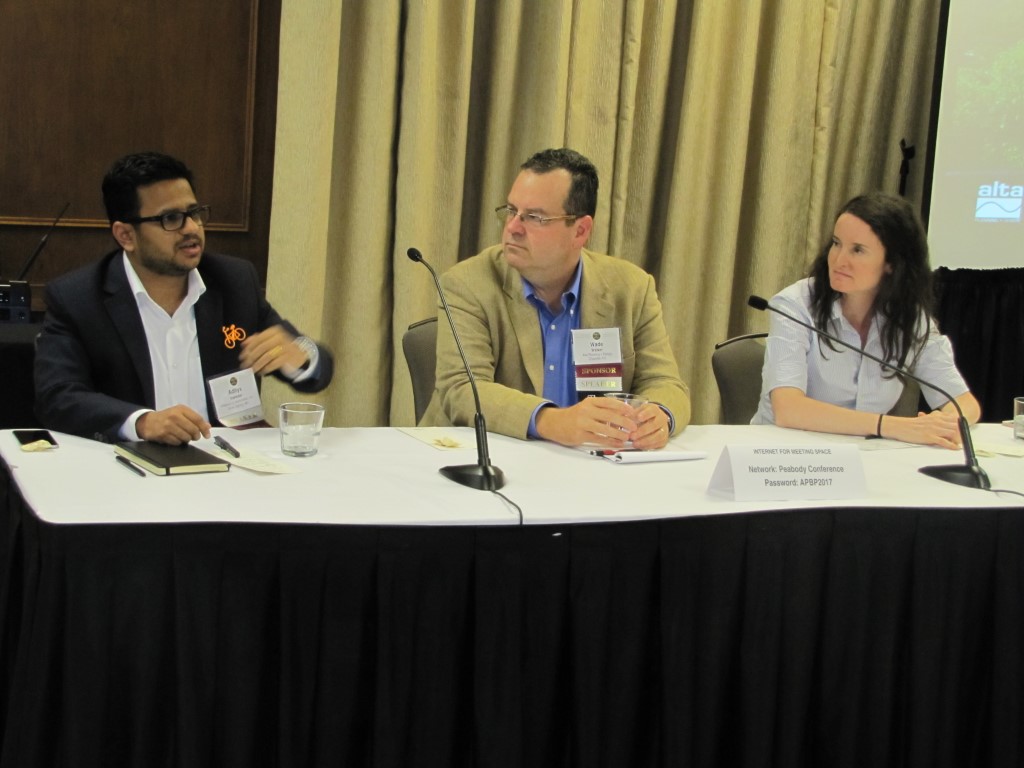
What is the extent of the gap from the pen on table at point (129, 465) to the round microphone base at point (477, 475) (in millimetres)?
521

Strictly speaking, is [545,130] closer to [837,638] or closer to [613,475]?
[613,475]

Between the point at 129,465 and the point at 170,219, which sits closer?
the point at 129,465

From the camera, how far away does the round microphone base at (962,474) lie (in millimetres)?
2125

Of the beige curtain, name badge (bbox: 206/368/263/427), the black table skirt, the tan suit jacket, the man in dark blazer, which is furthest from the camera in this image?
the beige curtain

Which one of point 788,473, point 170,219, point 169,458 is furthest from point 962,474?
point 170,219

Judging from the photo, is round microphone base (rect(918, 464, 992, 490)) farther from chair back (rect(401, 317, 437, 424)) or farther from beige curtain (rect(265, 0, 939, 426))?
beige curtain (rect(265, 0, 939, 426))

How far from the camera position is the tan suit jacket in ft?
8.68

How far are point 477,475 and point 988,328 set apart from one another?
126 inches

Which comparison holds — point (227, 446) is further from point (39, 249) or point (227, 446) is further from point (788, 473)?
point (39, 249)

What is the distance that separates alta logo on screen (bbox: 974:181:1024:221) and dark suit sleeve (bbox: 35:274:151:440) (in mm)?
3375

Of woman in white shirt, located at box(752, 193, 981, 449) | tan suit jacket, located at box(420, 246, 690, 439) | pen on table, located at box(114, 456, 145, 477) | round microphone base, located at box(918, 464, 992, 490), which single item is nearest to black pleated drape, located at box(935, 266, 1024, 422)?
woman in white shirt, located at box(752, 193, 981, 449)

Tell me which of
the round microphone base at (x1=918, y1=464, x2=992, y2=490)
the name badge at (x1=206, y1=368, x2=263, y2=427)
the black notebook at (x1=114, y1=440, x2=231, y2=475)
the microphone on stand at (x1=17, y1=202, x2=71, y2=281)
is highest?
the microphone on stand at (x1=17, y1=202, x2=71, y2=281)

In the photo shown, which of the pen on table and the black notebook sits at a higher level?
the black notebook

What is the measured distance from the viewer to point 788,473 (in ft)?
6.37
